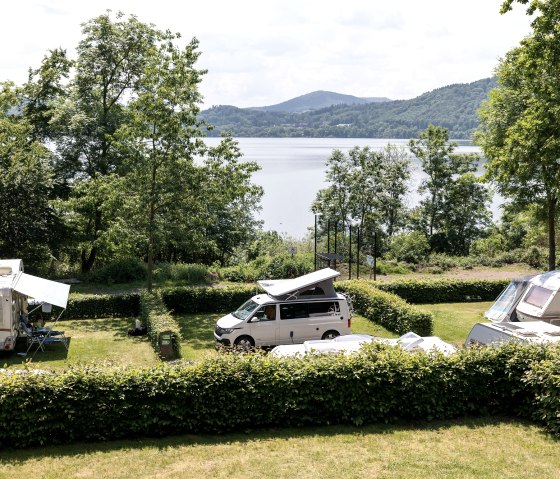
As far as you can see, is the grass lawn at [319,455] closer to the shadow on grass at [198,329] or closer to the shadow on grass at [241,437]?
the shadow on grass at [241,437]

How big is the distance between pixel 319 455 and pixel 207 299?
13.2 metres

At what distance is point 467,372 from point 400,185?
3435cm

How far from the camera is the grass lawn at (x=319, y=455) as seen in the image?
8648mm

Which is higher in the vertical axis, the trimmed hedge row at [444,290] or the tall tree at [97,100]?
the tall tree at [97,100]

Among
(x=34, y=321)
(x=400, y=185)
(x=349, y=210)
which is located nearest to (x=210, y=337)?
(x=34, y=321)

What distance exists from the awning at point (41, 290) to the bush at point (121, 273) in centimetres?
848

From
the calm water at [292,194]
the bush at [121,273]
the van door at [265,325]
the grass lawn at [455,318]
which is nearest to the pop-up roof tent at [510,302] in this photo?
the grass lawn at [455,318]

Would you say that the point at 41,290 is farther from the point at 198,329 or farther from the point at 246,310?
the point at 246,310

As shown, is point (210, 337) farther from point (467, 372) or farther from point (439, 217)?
point (439, 217)

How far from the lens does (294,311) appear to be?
1661 centimetres

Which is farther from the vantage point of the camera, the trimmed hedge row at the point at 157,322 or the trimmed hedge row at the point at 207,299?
the trimmed hedge row at the point at 207,299

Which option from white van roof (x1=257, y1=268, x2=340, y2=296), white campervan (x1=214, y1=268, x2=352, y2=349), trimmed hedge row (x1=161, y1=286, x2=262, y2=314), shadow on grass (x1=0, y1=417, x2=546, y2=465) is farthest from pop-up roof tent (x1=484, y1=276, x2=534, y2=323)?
trimmed hedge row (x1=161, y1=286, x2=262, y2=314)

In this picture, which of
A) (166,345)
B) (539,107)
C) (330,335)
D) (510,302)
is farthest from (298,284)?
(539,107)

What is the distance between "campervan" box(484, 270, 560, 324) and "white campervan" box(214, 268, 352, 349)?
191 inches
